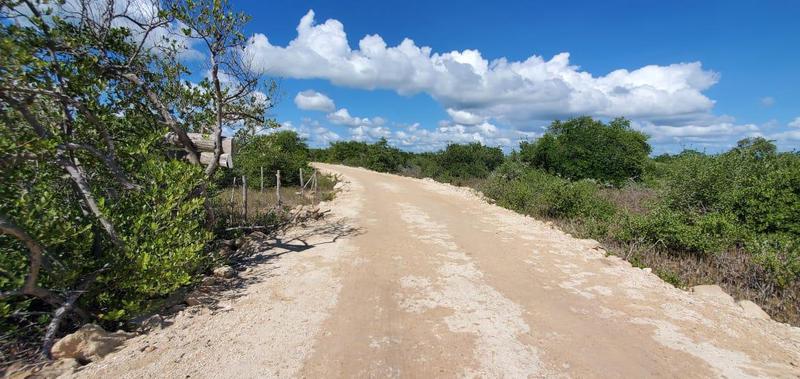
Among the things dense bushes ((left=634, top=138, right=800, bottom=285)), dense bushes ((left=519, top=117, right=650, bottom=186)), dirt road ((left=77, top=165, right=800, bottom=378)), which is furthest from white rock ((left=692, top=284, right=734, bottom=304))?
dense bushes ((left=519, top=117, right=650, bottom=186))

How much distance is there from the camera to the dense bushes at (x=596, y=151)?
1594cm

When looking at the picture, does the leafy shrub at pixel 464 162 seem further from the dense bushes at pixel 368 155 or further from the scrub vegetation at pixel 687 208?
the dense bushes at pixel 368 155

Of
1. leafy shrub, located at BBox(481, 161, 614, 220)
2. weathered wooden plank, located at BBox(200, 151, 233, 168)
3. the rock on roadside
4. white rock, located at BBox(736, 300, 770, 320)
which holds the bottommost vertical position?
the rock on roadside

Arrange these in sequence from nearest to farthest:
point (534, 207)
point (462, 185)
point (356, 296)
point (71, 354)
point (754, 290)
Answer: point (71, 354) → point (356, 296) → point (754, 290) → point (534, 207) → point (462, 185)

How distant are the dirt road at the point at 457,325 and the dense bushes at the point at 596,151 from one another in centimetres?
1044

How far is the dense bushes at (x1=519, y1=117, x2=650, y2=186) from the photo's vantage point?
15.9m

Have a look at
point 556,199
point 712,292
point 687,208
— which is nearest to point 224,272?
point 712,292

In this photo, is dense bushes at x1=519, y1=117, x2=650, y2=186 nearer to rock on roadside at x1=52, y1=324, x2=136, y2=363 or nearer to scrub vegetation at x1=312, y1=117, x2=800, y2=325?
scrub vegetation at x1=312, y1=117, x2=800, y2=325

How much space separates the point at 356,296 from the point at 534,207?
7.71 m

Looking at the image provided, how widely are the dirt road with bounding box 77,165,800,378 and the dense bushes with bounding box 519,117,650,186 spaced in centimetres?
1044

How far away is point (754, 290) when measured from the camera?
17.6ft

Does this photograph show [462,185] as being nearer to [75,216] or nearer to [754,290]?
[754,290]

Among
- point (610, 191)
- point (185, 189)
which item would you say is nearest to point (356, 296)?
point (185, 189)

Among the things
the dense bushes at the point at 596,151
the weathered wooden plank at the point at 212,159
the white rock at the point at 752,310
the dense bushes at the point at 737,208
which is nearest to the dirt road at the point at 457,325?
the white rock at the point at 752,310
